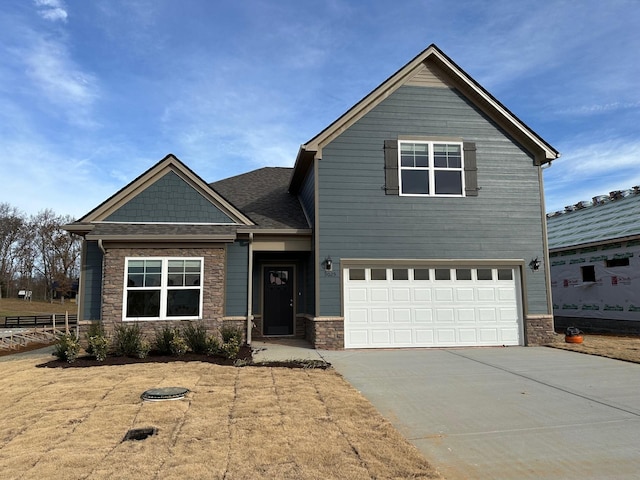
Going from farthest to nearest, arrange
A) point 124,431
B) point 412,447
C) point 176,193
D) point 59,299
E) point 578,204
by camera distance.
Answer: point 59,299 < point 578,204 < point 176,193 < point 124,431 < point 412,447

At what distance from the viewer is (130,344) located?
9102 millimetres

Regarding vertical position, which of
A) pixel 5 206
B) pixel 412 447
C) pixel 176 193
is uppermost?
pixel 5 206

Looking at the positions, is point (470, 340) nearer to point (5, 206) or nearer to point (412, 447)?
point (412, 447)

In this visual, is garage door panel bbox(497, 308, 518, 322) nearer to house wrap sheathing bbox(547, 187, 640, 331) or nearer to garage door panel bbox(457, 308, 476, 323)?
garage door panel bbox(457, 308, 476, 323)

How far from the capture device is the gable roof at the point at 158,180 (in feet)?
35.7

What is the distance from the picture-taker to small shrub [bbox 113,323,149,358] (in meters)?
9.05

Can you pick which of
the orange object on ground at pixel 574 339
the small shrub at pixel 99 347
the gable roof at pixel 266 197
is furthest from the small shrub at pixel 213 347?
the orange object on ground at pixel 574 339

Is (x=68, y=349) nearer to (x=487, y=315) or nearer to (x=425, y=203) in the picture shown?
(x=425, y=203)

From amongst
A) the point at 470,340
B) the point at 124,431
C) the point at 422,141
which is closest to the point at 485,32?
the point at 422,141

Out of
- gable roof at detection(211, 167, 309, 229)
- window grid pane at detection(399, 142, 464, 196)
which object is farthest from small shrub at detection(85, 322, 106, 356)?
window grid pane at detection(399, 142, 464, 196)

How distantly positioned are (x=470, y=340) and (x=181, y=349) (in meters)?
7.53

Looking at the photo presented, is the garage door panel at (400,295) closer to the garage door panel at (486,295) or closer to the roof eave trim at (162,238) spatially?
the garage door panel at (486,295)

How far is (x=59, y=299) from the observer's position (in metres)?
53.2

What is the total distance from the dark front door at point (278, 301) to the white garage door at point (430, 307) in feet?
9.44
